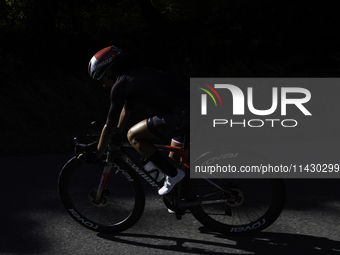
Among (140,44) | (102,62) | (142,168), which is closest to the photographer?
(102,62)

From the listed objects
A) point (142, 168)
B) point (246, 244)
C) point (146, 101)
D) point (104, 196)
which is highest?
point (146, 101)

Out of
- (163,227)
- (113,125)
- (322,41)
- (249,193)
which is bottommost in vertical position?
(163,227)

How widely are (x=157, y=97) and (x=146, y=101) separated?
0.37 ft

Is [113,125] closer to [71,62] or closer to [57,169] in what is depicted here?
[57,169]

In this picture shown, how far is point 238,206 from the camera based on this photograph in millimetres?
4762

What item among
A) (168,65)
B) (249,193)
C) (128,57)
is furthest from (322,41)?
(249,193)

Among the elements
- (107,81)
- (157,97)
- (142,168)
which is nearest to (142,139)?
(142,168)

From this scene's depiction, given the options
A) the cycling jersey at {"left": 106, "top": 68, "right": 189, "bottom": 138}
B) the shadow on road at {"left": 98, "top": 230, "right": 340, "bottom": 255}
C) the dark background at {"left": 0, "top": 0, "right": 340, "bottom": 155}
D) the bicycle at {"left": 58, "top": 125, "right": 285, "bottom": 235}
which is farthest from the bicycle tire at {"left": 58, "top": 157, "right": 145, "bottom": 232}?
the dark background at {"left": 0, "top": 0, "right": 340, "bottom": 155}

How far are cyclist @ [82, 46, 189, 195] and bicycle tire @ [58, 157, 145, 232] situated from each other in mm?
285

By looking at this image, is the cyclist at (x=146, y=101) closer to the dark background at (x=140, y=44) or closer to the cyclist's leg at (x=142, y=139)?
the cyclist's leg at (x=142, y=139)

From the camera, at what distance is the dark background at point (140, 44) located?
1155 centimetres

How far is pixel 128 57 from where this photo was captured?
41.5ft

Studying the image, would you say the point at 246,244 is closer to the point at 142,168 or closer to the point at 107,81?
the point at 142,168

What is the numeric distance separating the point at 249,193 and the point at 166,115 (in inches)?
43.2
